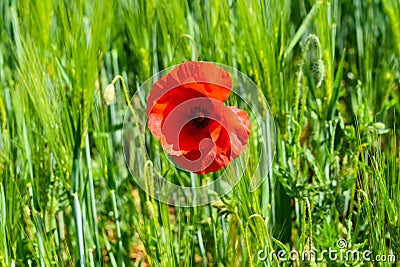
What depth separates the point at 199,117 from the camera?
3.18ft

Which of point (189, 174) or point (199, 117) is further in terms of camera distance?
point (189, 174)

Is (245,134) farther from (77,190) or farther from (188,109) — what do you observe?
(77,190)

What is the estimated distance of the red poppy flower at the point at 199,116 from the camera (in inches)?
37.6

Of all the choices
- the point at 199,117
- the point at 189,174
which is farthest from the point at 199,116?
the point at 189,174

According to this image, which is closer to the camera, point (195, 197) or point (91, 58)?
point (91, 58)

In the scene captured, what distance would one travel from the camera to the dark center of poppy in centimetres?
96

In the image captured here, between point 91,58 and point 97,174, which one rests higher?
point 91,58

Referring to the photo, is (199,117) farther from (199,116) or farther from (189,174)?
(189,174)

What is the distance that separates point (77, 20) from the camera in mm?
1156

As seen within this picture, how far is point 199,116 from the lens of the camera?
96cm

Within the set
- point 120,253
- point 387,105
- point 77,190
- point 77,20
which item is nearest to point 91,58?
point 77,20

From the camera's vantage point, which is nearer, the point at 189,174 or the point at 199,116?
the point at 199,116

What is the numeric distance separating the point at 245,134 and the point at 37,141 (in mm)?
418

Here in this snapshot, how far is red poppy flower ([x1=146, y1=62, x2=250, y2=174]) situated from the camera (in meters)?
0.95
